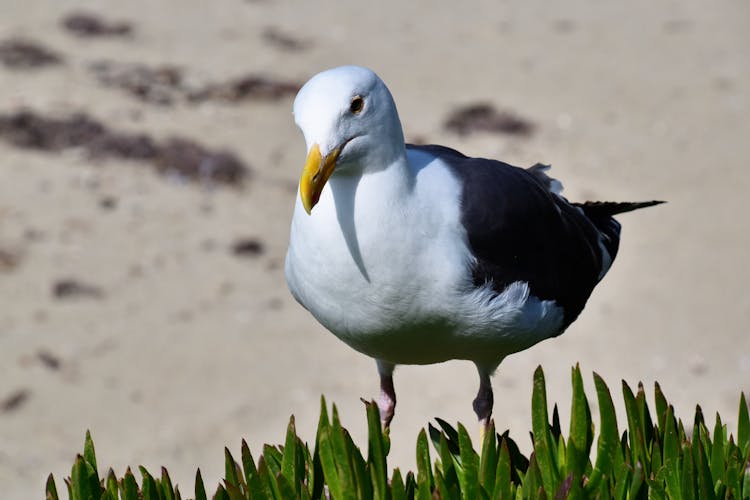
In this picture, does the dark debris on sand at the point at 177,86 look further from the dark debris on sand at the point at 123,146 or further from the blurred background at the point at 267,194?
the dark debris on sand at the point at 123,146

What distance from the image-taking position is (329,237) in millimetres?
3938

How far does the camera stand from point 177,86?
13062mm

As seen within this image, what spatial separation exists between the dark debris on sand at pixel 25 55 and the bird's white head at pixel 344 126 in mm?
10005

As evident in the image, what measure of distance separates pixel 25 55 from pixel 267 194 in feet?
12.7

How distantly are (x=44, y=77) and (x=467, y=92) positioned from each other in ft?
14.3

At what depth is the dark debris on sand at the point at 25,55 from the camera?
43.3 ft

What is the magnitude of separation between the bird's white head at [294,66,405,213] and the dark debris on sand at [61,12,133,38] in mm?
10730

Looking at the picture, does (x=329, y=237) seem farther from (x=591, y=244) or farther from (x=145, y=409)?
(x=145, y=409)

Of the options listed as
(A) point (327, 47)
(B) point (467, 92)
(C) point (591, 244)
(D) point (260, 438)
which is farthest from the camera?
(A) point (327, 47)

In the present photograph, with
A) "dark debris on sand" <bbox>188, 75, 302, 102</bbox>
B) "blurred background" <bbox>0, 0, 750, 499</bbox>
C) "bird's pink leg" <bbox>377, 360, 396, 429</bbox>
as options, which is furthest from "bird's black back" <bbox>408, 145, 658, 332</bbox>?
"dark debris on sand" <bbox>188, 75, 302, 102</bbox>

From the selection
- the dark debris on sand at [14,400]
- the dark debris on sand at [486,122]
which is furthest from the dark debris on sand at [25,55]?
the dark debris on sand at [14,400]

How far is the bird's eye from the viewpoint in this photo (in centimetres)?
380

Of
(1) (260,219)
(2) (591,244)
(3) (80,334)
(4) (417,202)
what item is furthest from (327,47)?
(4) (417,202)

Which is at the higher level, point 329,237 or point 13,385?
point 13,385
